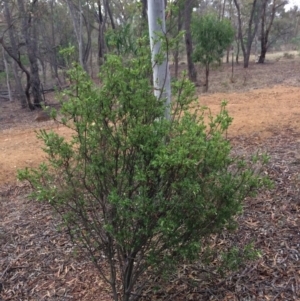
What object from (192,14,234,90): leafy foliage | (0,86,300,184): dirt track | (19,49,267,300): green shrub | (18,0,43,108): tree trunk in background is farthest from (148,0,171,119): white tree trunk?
(18,0,43,108): tree trunk in background

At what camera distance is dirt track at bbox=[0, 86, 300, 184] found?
6.18m

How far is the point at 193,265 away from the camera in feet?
10.2

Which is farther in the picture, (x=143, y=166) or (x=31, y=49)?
(x=31, y=49)

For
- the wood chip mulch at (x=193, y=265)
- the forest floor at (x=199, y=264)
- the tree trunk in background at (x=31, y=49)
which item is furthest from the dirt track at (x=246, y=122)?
the tree trunk in background at (x=31, y=49)

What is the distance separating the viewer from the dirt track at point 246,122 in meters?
6.18

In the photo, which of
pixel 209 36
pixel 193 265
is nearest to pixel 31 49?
pixel 209 36

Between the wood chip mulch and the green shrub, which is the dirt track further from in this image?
the green shrub

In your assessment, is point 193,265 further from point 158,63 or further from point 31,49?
point 31,49

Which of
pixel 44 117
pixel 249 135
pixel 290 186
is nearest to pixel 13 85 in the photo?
pixel 44 117

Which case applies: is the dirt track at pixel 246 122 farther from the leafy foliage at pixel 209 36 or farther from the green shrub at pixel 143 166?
the leafy foliage at pixel 209 36

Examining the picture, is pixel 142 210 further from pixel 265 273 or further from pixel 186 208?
pixel 265 273

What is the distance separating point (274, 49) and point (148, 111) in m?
37.4

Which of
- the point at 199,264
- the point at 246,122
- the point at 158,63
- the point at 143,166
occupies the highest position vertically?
the point at 158,63

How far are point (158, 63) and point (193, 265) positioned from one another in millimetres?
1733
